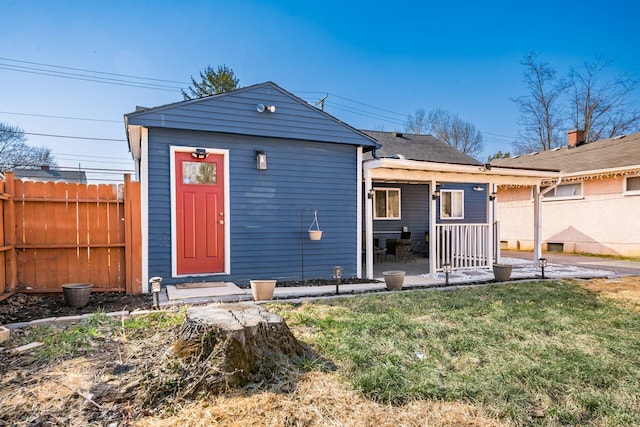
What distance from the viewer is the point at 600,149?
1355 cm

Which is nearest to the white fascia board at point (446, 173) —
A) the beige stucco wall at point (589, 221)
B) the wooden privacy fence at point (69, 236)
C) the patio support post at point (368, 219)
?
the patio support post at point (368, 219)

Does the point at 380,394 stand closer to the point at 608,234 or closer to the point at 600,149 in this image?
the point at 608,234

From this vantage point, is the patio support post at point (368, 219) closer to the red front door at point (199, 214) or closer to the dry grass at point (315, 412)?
the red front door at point (199, 214)

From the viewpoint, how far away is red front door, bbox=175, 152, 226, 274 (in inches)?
235

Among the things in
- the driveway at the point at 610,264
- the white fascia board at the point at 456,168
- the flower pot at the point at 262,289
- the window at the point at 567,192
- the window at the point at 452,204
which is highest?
the white fascia board at the point at 456,168

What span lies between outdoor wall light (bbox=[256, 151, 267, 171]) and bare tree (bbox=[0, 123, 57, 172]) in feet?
69.8

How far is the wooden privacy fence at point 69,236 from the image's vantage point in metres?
4.89

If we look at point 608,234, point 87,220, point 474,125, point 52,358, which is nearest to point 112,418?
point 52,358

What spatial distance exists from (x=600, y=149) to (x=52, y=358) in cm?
1660

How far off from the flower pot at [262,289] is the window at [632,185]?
11578 millimetres

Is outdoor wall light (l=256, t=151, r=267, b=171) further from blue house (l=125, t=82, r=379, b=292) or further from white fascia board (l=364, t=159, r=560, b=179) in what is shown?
white fascia board (l=364, t=159, r=560, b=179)

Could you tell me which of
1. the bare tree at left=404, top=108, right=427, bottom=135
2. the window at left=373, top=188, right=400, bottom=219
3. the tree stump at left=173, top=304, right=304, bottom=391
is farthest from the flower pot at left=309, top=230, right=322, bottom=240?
the bare tree at left=404, top=108, right=427, bottom=135

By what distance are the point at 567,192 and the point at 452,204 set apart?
4.35 metres

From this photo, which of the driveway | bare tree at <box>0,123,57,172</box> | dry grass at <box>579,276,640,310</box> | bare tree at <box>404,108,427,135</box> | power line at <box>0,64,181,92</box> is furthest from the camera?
bare tree at <box>404,108,427,135</box>
